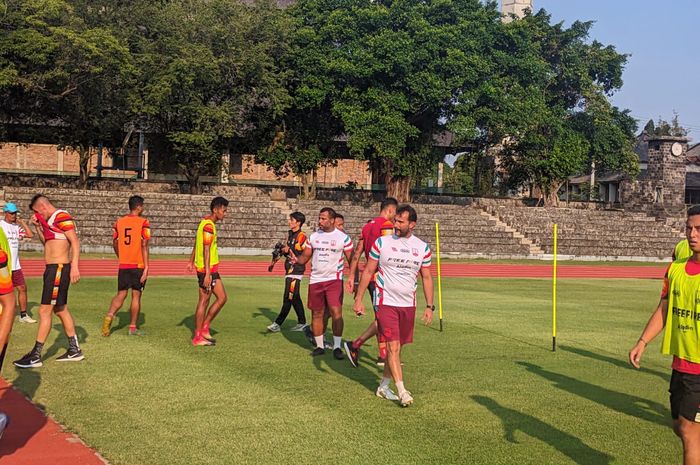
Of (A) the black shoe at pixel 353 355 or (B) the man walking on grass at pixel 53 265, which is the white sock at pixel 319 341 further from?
(B) the man walking on grass at pixel 53 265

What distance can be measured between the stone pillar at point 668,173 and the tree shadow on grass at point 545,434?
46.0 metres

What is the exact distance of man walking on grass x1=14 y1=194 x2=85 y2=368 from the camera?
34.0 feet

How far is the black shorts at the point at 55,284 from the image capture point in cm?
1038

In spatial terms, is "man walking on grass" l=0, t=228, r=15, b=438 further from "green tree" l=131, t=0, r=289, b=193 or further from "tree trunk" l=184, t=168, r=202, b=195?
"tree trunk" l=184, t=168, r=202, b=195

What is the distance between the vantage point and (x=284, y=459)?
6.83 meters

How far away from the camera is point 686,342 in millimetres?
5918

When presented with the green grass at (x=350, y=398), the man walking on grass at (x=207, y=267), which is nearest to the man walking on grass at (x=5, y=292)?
the green grass at (x=350, y=398)

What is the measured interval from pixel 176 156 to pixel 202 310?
35737 mm

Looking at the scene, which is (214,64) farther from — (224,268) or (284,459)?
(284,459)

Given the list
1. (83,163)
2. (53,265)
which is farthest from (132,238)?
(83,163)

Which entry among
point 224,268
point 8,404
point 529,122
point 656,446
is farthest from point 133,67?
point 656,446

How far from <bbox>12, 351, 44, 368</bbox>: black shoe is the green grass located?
17 centimetres

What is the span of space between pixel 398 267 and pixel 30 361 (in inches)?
187

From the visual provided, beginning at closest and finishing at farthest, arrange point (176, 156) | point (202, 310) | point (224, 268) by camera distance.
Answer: point (202, 310), point (224, 268), point (176, 156)
